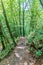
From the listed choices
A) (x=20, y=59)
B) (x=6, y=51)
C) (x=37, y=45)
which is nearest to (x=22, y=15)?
(x=6, y=51)

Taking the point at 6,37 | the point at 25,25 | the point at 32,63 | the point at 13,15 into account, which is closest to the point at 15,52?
the point at 6,37

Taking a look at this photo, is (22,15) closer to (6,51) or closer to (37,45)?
(6,51)

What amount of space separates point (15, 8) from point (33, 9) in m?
1.69

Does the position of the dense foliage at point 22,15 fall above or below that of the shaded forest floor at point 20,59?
below

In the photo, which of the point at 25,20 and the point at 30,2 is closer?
the point at 30,2

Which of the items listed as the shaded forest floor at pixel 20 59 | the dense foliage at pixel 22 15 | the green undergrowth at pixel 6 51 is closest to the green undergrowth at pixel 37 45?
the shaded forest floor at pixel 20 59

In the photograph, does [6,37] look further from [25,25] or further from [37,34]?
[25,25]

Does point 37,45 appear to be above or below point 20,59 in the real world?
above

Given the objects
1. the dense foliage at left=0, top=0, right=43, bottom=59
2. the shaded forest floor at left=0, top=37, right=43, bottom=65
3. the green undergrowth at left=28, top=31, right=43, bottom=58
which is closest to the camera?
the shaded forest floor at left=0, top=37, right=43, bottom=65

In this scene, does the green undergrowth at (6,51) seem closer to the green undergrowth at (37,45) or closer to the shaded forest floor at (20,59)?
the shaded forest floor at (20,59)

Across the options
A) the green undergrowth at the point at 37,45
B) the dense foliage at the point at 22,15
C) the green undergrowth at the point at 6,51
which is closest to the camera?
the green undergrowth at the point at 37,45

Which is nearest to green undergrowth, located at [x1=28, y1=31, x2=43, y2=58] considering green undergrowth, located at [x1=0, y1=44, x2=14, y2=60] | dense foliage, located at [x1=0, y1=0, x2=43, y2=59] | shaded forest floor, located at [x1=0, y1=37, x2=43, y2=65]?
shaded forest floor, located at [x1=0, y1=37, x2=43, y2=65]

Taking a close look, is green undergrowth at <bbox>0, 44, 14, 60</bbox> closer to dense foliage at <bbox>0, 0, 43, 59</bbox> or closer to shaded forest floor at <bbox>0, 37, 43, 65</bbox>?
shaded forest floor at <bbox>0, 37, 43, 65</bbox>

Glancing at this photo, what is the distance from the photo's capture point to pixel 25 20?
16.0 m
